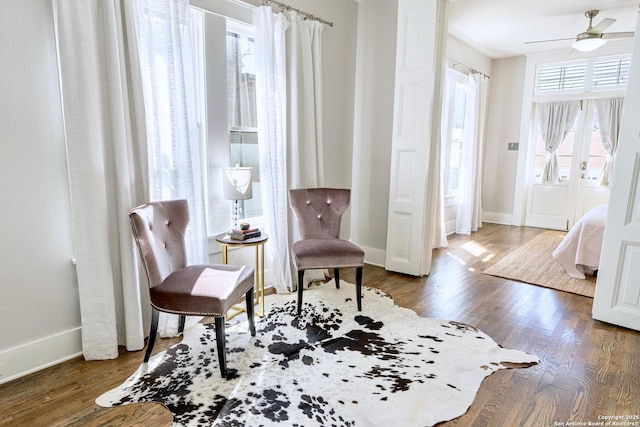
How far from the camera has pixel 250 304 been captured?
2469 mm

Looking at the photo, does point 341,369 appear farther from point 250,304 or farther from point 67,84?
point 67,84

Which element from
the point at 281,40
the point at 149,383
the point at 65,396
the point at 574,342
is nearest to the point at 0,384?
the point at 65,396

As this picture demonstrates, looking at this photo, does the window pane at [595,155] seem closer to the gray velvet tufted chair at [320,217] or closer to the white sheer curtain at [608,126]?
the white sheer curtain at [608,126]

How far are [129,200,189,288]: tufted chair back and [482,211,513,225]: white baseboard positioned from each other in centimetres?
612

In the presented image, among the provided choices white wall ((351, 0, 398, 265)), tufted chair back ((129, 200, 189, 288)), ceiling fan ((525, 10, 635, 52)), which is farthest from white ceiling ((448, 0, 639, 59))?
tufted chair back ((129, 200, 189, 288))

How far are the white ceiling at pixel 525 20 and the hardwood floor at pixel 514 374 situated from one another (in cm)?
317

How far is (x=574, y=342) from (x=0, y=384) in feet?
11.8

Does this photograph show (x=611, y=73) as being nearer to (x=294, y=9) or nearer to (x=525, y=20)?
(x=525, y=20)

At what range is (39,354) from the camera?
2.12 metres

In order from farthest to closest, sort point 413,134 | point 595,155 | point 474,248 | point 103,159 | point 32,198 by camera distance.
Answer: point 595,155, point 474,248, point 413,134, point 103,159, point 32,198

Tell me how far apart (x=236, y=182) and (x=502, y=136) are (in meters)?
5.72

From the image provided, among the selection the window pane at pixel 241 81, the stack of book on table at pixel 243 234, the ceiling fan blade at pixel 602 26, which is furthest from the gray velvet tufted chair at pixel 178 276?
the ceiling fan blade at pixel 602 26

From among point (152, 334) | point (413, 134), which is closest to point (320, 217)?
point (413, 134)

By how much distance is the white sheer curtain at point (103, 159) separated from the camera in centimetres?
204
